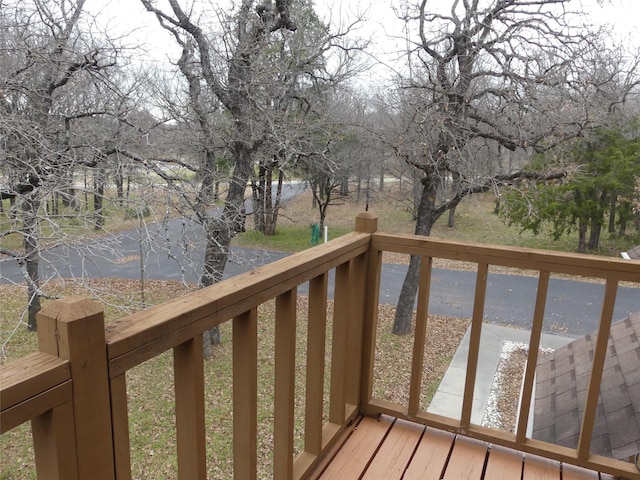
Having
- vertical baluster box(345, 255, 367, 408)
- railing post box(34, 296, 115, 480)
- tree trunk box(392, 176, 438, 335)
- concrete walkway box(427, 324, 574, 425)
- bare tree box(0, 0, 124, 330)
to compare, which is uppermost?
bare tree box(0, 0, 124, 330)

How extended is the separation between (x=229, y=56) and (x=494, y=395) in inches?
255

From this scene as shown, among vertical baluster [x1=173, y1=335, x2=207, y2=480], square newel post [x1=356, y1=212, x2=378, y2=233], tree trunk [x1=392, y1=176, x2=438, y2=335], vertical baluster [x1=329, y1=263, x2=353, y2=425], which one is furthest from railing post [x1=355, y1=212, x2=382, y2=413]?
tree trunk [x1=392, y1=176, x2=438, y2=335]

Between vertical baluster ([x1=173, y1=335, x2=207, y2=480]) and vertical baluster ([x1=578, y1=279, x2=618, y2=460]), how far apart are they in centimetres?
143

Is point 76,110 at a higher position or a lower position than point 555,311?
higher

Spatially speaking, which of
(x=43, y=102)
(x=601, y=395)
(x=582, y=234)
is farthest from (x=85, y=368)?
(x=582, y=234)

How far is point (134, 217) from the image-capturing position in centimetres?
504

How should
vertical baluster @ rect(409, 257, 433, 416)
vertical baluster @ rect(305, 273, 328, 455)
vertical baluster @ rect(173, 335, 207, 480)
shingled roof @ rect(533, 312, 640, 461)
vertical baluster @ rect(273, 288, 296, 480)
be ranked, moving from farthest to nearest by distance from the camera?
shingled roof @ rect(533, 312, 640, 461) → vertical baluster @ rect(409, 257, 433, 416) → vertical baluster @ rect(305, 273, 328, 455) → vertical baluster @ rect(273, 288, 296, 480) → vertical baluster @ rect(173, 335, 207, 480)

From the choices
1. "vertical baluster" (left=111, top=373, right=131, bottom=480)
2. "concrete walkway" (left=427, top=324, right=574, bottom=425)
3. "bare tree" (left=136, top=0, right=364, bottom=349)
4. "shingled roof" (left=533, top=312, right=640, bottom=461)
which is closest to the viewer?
"vertical baluster" (left=111, top=373, right=131, bottom=480)

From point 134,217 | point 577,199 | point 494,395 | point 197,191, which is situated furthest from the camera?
point 577,199

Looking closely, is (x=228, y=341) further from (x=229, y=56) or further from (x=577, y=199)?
(x=577, y=199)

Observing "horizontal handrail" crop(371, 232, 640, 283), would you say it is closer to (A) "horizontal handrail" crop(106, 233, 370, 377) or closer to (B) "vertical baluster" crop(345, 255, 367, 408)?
(B) "vertical baluster" crop(345, 255, 367, 408)

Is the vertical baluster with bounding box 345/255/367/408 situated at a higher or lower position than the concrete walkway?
higher

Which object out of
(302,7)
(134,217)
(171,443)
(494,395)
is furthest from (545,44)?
(171,443)

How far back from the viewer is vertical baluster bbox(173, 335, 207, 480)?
3.31 feet
